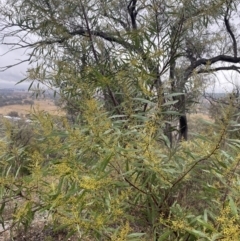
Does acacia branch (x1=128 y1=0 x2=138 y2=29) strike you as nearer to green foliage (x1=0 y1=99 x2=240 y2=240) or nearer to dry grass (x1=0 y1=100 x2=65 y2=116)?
dry grass (x1=0 y1=100 x2=65 y2=116)

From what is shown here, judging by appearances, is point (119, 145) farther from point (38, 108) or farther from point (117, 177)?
point (38, 108)

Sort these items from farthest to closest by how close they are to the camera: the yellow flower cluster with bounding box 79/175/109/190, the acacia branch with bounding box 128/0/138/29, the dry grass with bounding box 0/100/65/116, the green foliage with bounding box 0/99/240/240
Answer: the acacia branch with bounding box 128/0/138/29
the dry grass with bounding box 0/100/65/116
the green foliage with bounding box 0/99/240/240
the yellow flower cluster with bounding box 79/175/109/190

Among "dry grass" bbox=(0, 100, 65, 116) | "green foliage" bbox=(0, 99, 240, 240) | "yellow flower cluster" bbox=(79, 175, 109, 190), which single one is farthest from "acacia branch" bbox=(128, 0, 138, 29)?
"yellow flower cluster" bbox=(79, 175, 109, 190)

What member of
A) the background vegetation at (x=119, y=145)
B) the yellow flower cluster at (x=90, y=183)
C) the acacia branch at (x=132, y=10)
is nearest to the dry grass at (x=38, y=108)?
the background vegetation at (x=119, y=145)

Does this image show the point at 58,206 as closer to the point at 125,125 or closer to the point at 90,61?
the point at 125,125

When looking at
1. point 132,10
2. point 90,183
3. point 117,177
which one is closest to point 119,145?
point 117,177

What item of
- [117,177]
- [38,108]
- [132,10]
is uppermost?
Answer: [132,10]

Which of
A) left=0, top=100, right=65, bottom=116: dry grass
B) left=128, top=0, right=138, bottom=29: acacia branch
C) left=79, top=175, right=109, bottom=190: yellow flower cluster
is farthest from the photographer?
left=128, top=0, right=138, bottom=29: acacia branch

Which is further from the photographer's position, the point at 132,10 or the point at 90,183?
the point at 132,10

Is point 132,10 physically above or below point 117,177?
above

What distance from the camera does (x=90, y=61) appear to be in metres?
2.14

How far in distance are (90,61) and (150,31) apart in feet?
1.65

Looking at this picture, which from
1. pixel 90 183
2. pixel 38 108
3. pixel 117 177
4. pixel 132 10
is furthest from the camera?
pixel 132 10

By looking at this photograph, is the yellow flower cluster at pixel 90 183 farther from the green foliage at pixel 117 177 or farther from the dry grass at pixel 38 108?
the dry grass at pixel 38 108
